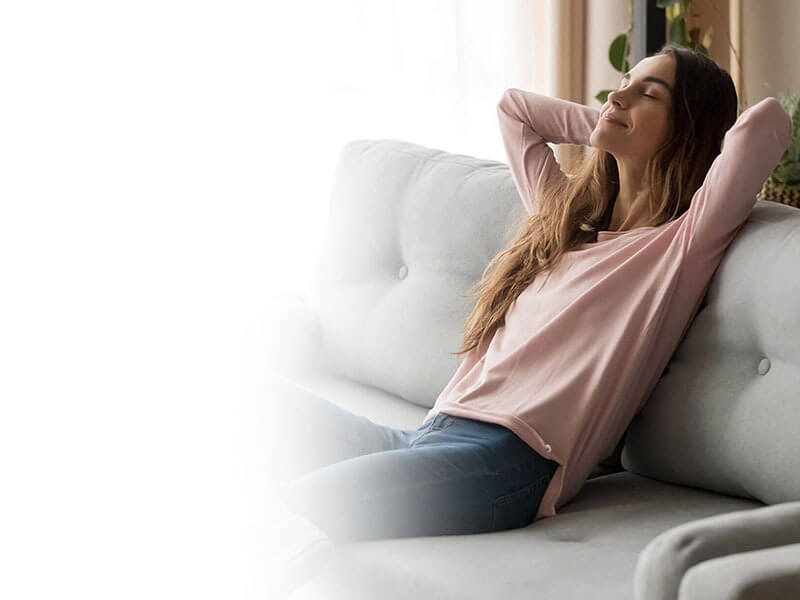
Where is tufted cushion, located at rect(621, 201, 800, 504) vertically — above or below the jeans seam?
above

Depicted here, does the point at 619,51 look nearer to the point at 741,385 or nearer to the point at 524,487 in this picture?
the point at 741,385

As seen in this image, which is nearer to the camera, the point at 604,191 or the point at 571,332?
the point at 571,332

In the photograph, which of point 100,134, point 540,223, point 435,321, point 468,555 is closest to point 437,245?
point 435,321

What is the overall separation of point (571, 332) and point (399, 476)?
38cm

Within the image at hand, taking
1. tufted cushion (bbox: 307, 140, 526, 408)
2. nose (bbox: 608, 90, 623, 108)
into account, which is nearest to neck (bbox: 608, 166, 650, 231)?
nose (bbox: 608, 90, 623, 108)

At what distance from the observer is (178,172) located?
9.29ft

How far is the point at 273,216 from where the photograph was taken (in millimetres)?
2984

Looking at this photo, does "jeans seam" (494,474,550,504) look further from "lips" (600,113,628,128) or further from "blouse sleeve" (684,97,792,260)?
"lips" (600,113,628,128)

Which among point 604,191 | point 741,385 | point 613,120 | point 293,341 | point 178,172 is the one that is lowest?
point 293,341

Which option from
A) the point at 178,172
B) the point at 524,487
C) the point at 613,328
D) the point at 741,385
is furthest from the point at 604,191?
the point at 178,172

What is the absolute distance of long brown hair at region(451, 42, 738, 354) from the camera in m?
1.78

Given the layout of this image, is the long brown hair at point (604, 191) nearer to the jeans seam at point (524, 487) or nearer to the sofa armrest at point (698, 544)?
the jeans seam at point (524, 487)

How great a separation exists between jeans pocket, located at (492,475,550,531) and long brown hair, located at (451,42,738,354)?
0.35 metres

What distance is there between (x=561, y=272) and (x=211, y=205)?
1338 mm
